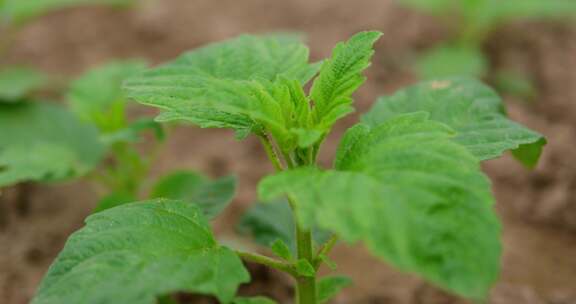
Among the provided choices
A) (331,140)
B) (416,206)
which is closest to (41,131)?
(331,140)

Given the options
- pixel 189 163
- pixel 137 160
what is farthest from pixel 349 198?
pixel 189 163

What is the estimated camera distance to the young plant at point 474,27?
402 centimetres

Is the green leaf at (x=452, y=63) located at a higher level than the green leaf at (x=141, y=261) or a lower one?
higher

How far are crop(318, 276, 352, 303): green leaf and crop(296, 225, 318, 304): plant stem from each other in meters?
0.07

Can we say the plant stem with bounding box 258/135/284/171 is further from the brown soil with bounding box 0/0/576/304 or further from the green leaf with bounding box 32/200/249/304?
the brown soil with bounding box 0/0/576/304

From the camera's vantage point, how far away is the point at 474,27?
14.5 feet

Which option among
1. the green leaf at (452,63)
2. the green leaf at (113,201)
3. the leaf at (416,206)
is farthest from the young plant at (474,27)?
the leaf at (416,206)

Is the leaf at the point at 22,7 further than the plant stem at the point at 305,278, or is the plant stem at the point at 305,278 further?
the leaf at the point at 22,7

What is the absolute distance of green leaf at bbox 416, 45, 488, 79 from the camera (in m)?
3.96

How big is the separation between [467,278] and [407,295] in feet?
4.36

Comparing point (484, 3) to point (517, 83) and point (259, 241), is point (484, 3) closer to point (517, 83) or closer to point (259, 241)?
point (517, 83)

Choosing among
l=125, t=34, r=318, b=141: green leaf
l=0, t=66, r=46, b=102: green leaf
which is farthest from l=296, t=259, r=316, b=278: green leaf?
l=0, t=66, r=46, b=102: green leaf

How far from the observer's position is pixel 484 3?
4.46 metres

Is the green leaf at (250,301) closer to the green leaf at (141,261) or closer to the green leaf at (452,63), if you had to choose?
the green leaf at (141,261)
